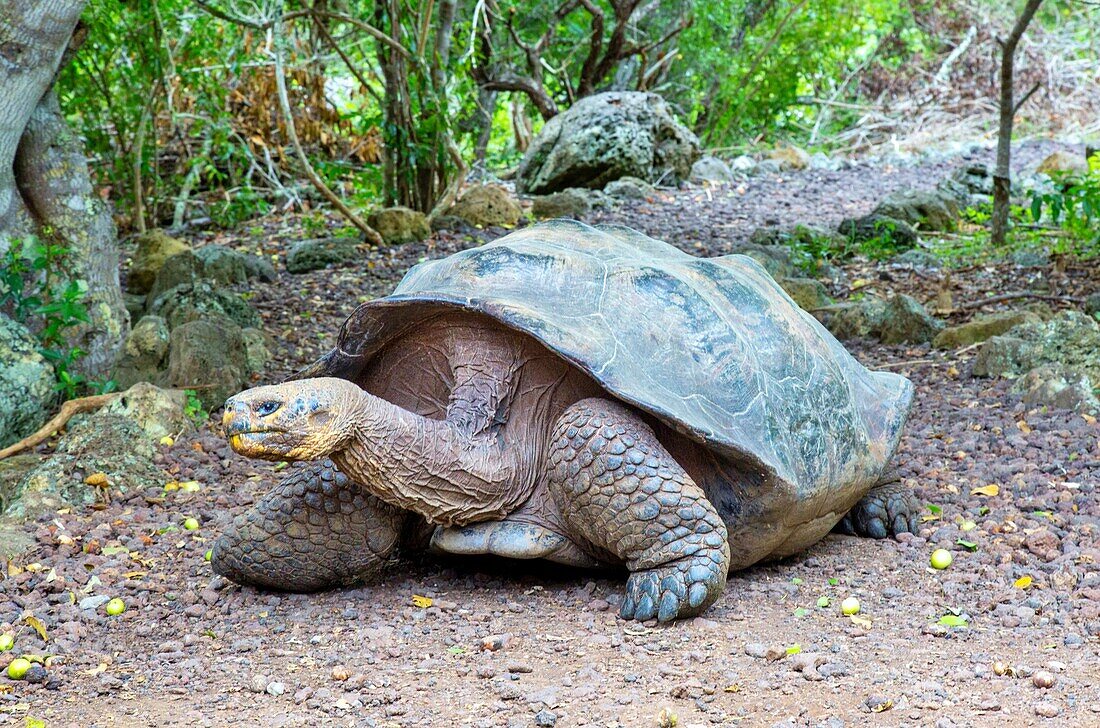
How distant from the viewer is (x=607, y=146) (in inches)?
426

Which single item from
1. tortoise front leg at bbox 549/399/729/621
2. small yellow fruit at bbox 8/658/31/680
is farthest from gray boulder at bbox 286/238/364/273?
small yellow fruit at bbox 8/658/31/680

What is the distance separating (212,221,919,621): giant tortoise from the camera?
10.0ft

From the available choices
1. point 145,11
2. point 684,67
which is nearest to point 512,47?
point 684,67

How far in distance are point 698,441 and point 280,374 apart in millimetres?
3058

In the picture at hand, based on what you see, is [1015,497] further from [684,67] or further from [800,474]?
[684,67]

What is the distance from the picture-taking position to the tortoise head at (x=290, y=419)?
106 inches

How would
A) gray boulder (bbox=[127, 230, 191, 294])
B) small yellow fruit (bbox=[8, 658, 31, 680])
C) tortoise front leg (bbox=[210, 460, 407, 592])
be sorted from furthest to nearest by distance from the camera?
gray boulder (bbox=[127, 230, 191, 294]), tortoise front leg (bbox=[210, 460, 407, 592]), small yellow fruit (bbox=[8, 658, 31, 680])

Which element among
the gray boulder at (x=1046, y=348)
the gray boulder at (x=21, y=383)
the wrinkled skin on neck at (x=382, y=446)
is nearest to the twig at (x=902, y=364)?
the gray boulder at (x=1046, y=348)

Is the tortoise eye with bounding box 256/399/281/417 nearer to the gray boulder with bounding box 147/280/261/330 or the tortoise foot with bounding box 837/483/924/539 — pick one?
the tortoise foot with bounding box 837/483/924/539

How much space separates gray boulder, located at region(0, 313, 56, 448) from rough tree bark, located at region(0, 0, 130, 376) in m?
0.42

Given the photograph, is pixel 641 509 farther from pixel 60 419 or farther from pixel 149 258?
pixel 149 258

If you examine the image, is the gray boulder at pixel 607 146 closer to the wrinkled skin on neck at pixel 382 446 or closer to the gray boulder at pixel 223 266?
the gray boulder at pixel 223 266

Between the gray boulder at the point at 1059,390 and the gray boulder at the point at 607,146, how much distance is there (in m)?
6.27

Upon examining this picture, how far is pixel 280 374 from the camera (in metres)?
5.63
